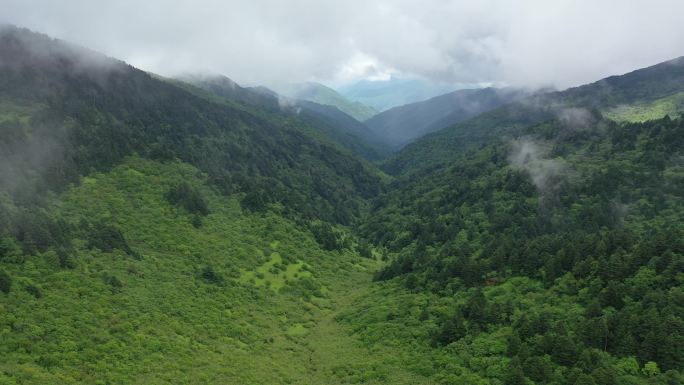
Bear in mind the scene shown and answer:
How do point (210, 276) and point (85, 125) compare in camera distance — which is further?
point (85, 125)

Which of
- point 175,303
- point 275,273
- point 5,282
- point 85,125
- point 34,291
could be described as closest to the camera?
point 5,282

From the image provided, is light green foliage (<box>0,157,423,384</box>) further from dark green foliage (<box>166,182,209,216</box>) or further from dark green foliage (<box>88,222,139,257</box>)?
dark green foliage (<box>166,182,209,216</box>)

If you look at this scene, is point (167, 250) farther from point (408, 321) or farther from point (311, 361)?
point (408, 321)

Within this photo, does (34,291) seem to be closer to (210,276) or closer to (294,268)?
(210,276)

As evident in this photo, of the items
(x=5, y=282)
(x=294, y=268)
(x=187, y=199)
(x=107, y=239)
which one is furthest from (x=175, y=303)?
(x=187, y=199)

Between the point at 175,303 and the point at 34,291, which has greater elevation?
the point at 34,291

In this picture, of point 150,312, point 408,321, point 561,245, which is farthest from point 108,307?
point 561,245

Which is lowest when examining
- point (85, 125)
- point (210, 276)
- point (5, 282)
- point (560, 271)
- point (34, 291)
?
point (210, 276)
